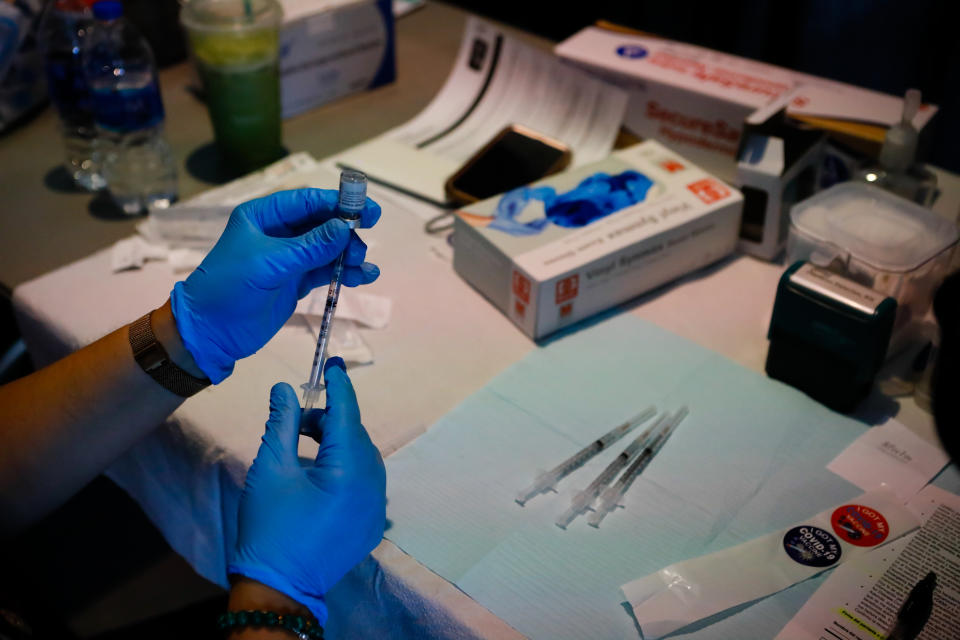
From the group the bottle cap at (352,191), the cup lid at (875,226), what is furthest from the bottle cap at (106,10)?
the cup lid at (875,226)

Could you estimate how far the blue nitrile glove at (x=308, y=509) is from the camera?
0.72m

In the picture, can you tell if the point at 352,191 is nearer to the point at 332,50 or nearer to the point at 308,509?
the point at 308,509

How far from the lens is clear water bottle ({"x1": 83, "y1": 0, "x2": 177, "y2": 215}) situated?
1.24 metres

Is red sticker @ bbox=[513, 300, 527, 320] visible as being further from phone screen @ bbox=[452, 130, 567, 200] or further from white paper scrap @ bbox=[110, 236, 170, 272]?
white paper scrap @ bbox=[110, 236, 170, 272]

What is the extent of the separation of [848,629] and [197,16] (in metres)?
1.18

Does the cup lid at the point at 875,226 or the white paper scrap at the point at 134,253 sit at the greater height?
the cup lid at the point at 875,226

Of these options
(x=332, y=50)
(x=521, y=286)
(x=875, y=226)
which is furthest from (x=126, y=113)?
(x=875, y=226)

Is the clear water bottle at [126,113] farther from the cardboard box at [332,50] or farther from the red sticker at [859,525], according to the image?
the red sticker at [859,525]

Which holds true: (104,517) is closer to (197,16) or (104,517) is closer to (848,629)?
(197,16)

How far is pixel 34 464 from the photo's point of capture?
2.81 feet

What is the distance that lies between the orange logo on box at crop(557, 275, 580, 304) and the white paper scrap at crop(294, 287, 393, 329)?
224 mm

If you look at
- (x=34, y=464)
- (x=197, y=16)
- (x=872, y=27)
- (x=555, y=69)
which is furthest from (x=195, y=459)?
(x=872, y=27)

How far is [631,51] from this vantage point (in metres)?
1.40

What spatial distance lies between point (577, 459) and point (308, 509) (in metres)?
0.29
